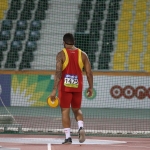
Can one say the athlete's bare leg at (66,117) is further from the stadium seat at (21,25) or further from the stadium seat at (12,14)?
the stadium seat at (21,25)

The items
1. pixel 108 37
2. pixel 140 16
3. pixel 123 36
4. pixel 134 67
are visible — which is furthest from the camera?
pixel 123 36

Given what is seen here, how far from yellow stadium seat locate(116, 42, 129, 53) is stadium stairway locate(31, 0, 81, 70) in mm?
2162

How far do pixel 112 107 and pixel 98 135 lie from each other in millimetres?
10235

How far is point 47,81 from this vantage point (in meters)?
22.7

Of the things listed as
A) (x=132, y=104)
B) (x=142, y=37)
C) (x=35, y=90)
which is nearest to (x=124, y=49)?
(x=142, y=37)

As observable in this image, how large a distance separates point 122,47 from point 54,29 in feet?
9.94

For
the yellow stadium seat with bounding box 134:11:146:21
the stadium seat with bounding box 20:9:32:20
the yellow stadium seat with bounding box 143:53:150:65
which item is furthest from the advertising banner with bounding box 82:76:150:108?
the stadium seat with bounding box 20:9:32:20

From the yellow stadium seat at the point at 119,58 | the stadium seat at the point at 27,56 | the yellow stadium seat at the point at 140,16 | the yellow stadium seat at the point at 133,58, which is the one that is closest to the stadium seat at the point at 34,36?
the stadium seat at the point at 27,56

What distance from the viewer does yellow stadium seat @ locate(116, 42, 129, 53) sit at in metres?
23.8

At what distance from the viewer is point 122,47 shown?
2397 cm

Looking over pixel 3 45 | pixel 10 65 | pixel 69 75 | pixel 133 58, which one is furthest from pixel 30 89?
pixel 69 75

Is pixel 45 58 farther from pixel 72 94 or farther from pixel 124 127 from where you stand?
pixel 72 94

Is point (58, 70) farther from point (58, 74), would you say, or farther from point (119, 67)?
point (119, 67)

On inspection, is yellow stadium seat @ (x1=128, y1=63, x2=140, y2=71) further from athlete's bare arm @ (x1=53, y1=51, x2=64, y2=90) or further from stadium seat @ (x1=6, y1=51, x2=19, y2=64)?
athlete's bare arm @ (x1=53, y1=51, x2=64, y2=90)
